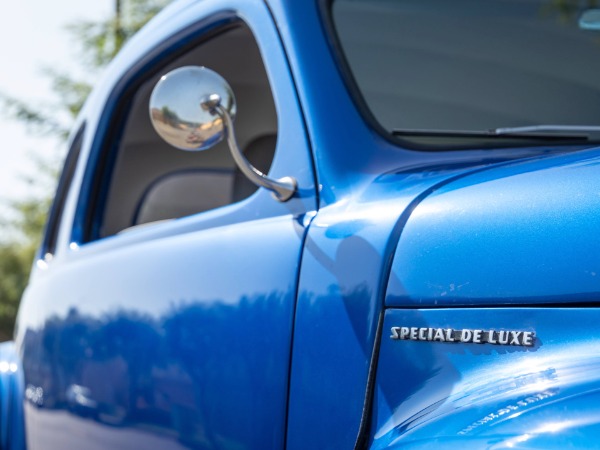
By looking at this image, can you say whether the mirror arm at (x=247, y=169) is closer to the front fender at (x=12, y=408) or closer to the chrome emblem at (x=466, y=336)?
the chrome emblem at (x=466, y=336)

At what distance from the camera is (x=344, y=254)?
162cm

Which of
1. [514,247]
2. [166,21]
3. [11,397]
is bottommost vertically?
[11,397]

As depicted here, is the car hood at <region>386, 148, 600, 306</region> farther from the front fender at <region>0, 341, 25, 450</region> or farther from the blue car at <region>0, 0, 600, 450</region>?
the front fender at <region>0, 341, 25, 450</region>

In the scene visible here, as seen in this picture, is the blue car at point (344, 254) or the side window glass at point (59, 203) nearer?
the blue car at point (344, 254)

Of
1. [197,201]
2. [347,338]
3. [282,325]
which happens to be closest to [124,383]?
[282,325]

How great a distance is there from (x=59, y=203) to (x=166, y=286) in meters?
1.79

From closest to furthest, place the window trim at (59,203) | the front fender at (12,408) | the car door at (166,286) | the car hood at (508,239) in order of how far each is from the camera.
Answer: the car hood at (508,239) < the car door at (166,286) < the front fender at (12,408) < the window trim at (59,203)

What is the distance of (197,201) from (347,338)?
252cm

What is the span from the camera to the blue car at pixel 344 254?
Result: 4.26 feet

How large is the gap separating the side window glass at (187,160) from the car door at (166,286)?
11 mm

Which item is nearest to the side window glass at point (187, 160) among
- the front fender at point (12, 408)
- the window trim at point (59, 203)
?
the window trim at point (59, 203)

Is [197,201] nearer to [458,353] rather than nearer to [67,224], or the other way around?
[67,224]

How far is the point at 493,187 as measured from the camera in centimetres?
146

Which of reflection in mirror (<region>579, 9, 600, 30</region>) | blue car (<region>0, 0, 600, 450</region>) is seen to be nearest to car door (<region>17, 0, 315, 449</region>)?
blue car (<region>0, 0, 600, 450</region>)
